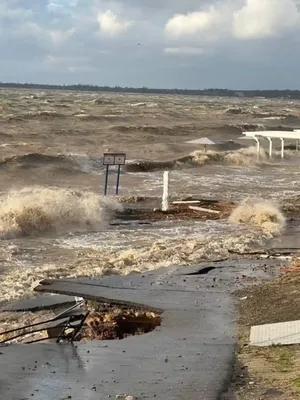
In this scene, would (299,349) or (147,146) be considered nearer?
(299,349)

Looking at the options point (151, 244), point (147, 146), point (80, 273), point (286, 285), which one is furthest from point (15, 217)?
point (147, 146)

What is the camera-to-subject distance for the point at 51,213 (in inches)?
769

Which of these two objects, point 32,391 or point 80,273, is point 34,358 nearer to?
point 32,391

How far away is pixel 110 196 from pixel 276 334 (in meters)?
15.8

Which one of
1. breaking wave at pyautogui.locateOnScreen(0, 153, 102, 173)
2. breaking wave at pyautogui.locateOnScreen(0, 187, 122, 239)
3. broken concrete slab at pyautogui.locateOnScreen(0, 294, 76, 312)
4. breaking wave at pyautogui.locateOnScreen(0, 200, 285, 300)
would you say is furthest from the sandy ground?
breaking wave at pyautogui.locateOnScreen(0, 153, 102, 173)

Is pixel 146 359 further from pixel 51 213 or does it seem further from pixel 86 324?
pixel 51 213

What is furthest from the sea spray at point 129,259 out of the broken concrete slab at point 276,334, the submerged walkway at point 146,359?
the broken concrete slab at point 276,334

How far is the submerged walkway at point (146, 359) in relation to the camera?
7125 mm

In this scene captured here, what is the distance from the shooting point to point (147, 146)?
5006 cm

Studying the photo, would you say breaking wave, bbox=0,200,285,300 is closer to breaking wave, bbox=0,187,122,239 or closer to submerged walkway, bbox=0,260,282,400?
submerged walkway, bbox=0,260,282,400

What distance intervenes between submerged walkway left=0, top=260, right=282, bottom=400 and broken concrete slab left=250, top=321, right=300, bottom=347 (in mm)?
303

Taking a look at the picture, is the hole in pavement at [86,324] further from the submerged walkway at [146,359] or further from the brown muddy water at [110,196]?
the brown muddy water at [110,196]

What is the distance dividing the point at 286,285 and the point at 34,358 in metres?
4.84

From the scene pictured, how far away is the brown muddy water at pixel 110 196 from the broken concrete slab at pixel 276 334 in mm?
4205
